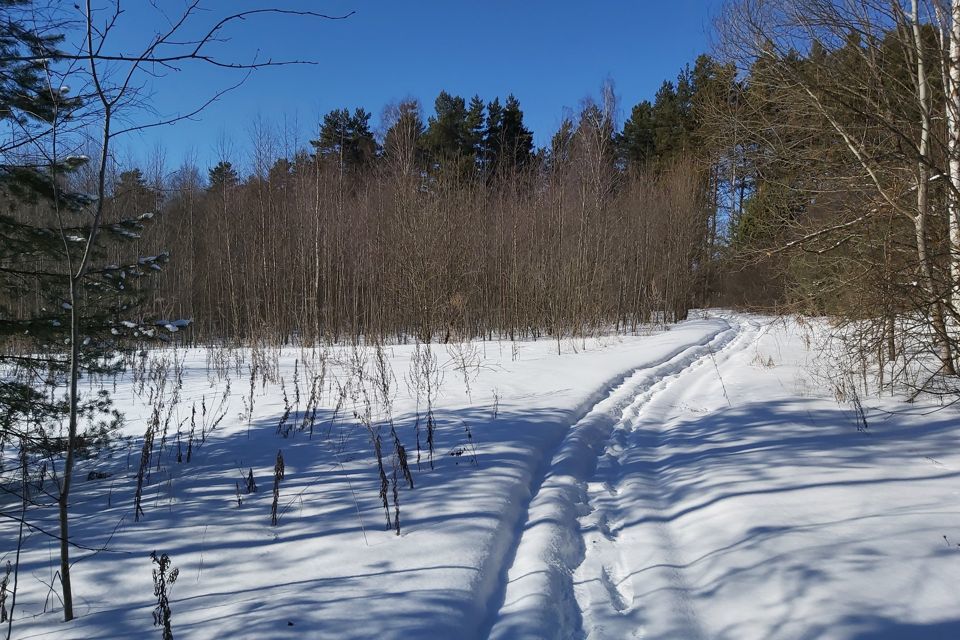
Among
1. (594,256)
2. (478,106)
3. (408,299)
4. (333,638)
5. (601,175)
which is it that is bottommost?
(333,638)

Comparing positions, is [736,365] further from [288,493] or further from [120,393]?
[120,393]

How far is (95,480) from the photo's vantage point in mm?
4625

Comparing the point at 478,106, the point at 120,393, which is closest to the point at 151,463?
the point at 120,393

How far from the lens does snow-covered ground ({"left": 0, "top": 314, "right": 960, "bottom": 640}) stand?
2.49 m

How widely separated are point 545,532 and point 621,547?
0.48 meters

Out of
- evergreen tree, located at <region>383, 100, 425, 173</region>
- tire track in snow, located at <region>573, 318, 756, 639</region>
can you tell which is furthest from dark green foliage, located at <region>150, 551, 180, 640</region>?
A: evergreen tree, located at <region>383, 100, 425, 173</region>

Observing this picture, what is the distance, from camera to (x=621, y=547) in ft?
10.9

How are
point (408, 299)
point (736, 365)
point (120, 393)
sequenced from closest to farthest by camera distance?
point (120, 393) → point (736, 365) → point (408, 299)

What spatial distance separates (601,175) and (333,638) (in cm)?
1656

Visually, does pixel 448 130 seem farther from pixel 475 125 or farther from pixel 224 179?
pixel 224 179

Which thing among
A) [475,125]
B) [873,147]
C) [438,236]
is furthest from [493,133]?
[873,147]

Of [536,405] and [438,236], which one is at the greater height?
[438,236]

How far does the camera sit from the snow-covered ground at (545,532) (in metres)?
2.49

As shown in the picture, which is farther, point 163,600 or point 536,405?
point 536,405
